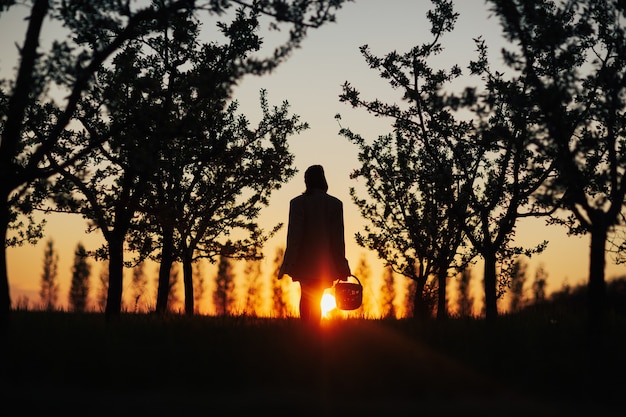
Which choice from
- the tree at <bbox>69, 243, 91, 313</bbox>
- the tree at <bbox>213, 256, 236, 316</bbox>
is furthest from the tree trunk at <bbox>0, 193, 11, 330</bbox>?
the tree at <bbox>69, 243, 91, 313</bbox>

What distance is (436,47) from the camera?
15.4 meters

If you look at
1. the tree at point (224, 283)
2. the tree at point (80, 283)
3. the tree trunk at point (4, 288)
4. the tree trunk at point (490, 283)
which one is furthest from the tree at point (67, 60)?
the tree at point (80, 283)

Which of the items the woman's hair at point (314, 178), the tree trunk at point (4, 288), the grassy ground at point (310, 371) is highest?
the woman's hair at point (314, 178)

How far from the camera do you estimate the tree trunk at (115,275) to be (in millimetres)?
14328

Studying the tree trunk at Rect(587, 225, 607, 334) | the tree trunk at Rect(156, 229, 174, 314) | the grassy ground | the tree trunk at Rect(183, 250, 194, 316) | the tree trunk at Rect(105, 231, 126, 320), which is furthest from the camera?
the tree trunk at Rect(183, 250, 194, 316)

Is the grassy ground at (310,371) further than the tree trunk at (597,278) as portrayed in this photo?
No

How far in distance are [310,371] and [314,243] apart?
10.0ft

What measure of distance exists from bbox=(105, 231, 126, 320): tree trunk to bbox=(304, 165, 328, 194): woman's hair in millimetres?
4979

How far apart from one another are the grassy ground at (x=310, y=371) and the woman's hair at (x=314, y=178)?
2495mm

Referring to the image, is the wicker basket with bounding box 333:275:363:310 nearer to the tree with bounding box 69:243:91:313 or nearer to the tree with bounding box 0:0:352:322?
the tree with bounding box 0:0:352:322

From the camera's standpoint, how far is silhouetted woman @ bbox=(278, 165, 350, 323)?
11305 mm

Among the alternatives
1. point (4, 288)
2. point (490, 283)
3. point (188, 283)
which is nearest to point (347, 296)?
point (490, 283)

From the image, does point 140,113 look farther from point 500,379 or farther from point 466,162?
point 466,162

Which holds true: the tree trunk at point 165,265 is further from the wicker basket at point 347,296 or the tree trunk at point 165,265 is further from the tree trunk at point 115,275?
the wicker basket at point 347,296
